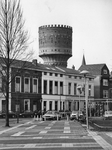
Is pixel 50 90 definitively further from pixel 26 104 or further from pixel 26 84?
pixel 26 104

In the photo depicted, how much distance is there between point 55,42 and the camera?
139000 mm

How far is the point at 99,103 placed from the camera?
102 m

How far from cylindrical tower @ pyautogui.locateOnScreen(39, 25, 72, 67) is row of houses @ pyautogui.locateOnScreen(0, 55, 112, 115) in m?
30.9

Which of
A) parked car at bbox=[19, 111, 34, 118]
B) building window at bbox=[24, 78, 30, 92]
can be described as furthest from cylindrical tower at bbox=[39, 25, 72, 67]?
parked car at bbox=[19, 111, 34, 118]

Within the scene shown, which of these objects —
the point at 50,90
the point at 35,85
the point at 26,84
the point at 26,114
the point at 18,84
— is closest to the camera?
the point at 26,114

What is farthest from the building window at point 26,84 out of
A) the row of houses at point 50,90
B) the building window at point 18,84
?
the building window at point 18,84

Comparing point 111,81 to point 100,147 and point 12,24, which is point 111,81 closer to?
point 12,24

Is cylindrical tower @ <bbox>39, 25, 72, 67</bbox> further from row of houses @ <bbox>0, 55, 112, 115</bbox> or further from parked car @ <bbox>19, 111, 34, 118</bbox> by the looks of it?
parked car @ <bbox>19, 111, 34, 118</bbox>

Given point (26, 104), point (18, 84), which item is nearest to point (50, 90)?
point (26, 104)

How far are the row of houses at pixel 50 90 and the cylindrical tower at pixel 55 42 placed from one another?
30862 mm

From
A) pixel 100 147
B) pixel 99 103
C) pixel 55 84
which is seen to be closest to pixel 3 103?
pixel 55 84

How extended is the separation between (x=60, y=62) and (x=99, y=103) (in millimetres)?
34180

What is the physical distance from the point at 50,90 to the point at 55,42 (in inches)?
2077

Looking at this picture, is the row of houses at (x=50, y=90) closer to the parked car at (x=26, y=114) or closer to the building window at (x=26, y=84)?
the building window at (x=26, y=84)
